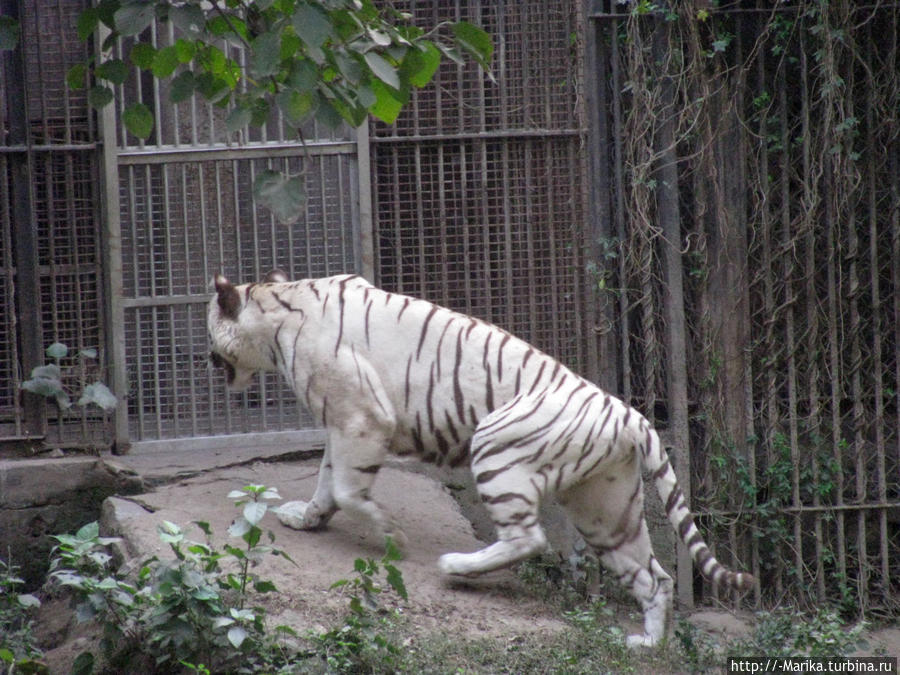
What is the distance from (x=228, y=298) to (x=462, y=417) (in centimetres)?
126

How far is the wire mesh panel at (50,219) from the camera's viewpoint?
6488 mm

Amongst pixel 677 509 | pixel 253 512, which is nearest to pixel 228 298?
pixel 253 512

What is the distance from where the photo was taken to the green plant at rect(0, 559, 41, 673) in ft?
14.5

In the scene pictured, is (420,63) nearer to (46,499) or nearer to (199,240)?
(199,240)

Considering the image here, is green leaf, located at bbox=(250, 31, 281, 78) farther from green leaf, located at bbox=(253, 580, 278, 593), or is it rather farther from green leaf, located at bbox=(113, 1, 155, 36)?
green leaf, located at bbox=(253, 580, 278, 593)

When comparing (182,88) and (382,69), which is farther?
(182,88)

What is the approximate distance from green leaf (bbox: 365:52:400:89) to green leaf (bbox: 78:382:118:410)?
3507mm

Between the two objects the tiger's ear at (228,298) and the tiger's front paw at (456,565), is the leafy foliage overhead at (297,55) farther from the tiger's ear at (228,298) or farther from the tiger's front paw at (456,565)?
the tiger's front paw at (456,565)

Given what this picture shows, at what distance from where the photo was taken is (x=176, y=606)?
13.7 ft

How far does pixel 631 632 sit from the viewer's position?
5.87m

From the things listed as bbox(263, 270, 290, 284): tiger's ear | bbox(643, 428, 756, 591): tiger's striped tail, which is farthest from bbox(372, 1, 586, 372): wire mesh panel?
bbox(643, 428, 756, 591): tiger's striped tail

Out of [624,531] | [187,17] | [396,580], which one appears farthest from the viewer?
[624,531]

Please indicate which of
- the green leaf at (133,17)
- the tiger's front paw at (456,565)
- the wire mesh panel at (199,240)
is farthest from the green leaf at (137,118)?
the wire mesh panel at (199,240)

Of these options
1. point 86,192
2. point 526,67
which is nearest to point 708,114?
point 526,67
